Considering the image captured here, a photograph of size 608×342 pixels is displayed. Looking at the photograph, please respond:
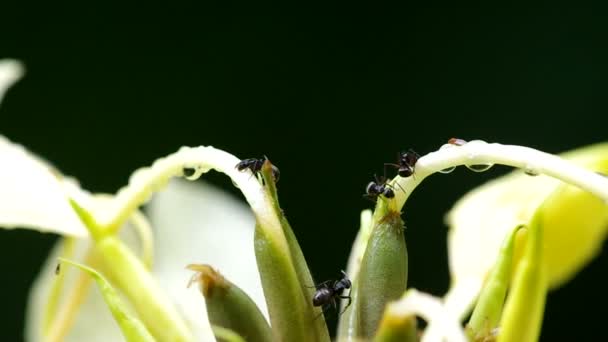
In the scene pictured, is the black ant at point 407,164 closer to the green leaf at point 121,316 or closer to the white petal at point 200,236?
the green leaf at point 121,316

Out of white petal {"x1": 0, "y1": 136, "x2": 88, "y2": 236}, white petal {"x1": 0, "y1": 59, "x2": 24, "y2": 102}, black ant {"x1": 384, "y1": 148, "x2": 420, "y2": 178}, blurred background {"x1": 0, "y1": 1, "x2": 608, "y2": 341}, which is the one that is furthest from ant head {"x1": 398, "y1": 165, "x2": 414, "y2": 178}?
blurred background {"x1": 0, "y1": 1, "x2": 608, "y2": 341}

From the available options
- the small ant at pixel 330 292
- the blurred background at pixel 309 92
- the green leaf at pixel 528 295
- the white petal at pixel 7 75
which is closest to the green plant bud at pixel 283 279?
the small ant at pixel 330 292

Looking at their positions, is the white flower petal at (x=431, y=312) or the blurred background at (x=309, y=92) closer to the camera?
the white flower petal at (x=431, y=312)

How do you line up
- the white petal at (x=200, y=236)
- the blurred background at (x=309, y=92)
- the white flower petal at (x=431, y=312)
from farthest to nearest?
the blurred background at (x=309, y=92) < the white petal at (x=200, y=236) < the white flower petal at (x=431, y=312)

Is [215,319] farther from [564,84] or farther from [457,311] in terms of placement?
[564,84]

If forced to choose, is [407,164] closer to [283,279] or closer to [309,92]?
[283,279]
